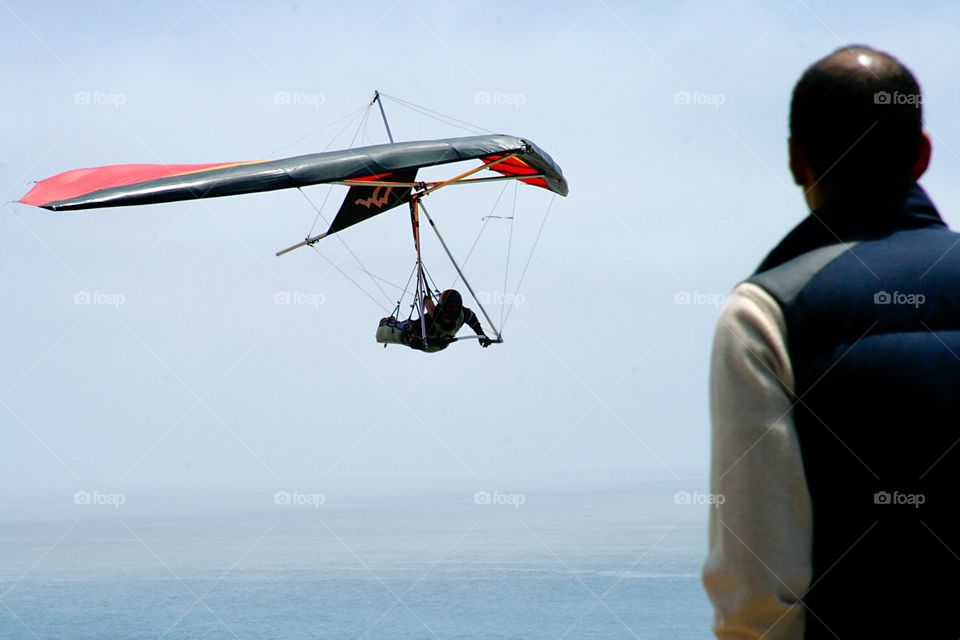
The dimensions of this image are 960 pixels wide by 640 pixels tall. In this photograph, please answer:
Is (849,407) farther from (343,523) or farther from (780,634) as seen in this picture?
(343,523)

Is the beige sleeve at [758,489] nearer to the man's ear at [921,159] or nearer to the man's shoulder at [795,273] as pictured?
the man's shoulder at [795,273]

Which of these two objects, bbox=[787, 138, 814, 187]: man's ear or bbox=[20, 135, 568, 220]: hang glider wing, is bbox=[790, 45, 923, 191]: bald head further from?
bbox=[20, 135, 568, 220]: hang glider wing

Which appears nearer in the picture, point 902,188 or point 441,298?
point 902,188

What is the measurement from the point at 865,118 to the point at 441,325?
1097 cm

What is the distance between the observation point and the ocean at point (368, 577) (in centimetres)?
4709

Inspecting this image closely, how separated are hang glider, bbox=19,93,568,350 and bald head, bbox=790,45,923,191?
863cm

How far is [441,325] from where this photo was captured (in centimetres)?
1216

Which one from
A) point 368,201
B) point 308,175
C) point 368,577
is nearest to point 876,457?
point 308,175

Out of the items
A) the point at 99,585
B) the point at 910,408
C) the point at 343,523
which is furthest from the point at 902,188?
the point at 343,523

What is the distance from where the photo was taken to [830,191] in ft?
4.01

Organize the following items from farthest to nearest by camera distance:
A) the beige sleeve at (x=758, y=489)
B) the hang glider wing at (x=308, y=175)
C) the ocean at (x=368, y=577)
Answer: the ocean at (x=368, y=577)
the hang glider wing at (x=308, y=175)
the beige sleeve at (x=758, y=489)

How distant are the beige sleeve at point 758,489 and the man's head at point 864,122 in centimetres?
22

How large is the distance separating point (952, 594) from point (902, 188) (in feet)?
1.39

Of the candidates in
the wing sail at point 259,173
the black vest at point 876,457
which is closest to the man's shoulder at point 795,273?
the black vest at point 876,457
